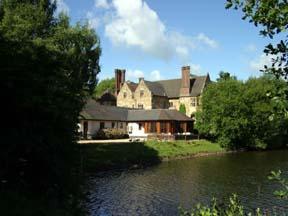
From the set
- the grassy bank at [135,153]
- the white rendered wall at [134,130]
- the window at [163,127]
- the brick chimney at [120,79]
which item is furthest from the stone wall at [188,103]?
the grassy bank at [135,153]

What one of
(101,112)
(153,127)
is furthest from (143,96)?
(101,112)

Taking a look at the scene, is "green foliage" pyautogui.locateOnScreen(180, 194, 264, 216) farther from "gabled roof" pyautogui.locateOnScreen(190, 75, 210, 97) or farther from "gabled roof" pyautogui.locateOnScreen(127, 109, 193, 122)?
"gabled roof" pyautogui.locateOnScreen(190, 75, 210, 97)

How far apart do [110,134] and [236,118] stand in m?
19.1

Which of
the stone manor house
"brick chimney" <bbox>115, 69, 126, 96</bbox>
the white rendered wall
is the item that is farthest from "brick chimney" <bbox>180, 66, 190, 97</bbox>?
the white rendered wall

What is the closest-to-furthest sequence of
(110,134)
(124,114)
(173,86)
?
1. (110,134)
2. (124,114)
3. (173,86)

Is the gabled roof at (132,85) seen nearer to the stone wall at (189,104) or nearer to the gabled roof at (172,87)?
the gabled roof at (172,87)

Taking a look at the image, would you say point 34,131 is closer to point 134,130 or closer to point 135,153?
point 135,153

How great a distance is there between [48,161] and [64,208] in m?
2.03

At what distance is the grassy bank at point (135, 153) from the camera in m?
38.3

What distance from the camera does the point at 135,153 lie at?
145ft

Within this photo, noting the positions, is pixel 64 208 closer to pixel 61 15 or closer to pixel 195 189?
pixel 195 189

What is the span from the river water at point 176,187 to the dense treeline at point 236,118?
17.4 metres

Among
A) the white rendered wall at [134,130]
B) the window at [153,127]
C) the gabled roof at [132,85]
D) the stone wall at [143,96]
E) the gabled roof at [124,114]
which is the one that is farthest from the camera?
the gabled roof at [132,85]

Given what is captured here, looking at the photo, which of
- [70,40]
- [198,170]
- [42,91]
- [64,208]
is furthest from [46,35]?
[64,208]
